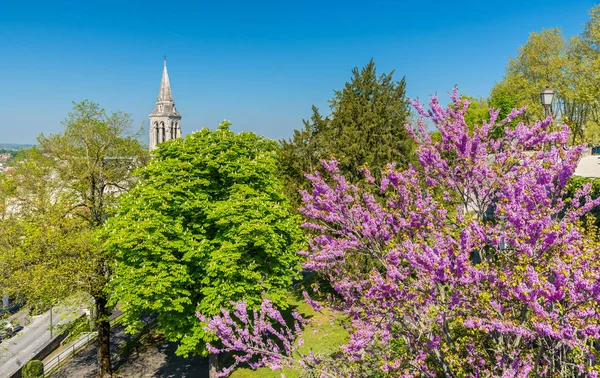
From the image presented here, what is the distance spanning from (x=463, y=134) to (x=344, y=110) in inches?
644

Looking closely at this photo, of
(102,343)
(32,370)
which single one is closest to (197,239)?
(102,343)

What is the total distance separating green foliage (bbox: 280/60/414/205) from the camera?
24.4m

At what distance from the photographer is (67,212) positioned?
22469 millimetres

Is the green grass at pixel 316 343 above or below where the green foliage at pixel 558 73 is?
below

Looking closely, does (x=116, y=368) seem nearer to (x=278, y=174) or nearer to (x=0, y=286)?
(x=0, y=286)

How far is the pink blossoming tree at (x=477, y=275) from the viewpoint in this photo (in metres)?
6.91

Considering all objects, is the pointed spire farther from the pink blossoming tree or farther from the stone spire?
the pink blossoming tree

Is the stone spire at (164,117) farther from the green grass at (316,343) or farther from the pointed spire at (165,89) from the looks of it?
the green grass at (316,343)

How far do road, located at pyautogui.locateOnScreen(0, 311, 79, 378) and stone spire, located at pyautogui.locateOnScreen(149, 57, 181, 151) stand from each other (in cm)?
6387

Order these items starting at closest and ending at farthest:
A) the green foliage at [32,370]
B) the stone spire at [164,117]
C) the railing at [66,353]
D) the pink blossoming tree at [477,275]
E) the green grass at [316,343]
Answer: the pink blossoming tree at [477,275], the green grass at [316,343], the green foliage at [32,370], the railing at [66,353], the stone spire at [164,117]

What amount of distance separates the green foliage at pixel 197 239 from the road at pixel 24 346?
12370 millimetres

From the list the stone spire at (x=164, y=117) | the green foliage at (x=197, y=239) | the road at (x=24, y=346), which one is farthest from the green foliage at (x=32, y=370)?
the stone spire at (x=164, y=117)

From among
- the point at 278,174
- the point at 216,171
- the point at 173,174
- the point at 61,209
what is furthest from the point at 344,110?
the point at 61,209

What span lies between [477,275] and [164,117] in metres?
98.3
